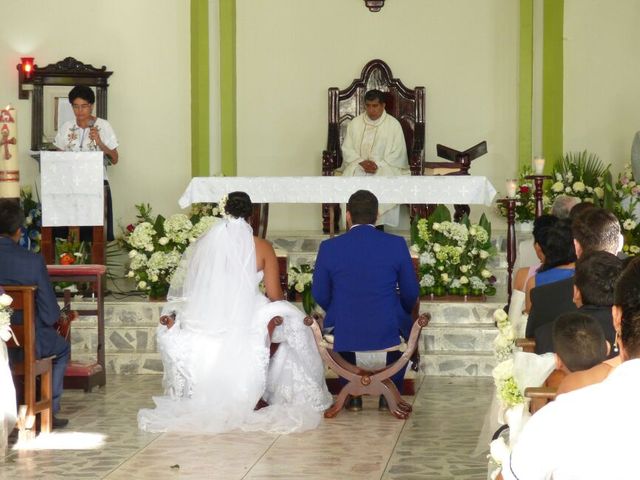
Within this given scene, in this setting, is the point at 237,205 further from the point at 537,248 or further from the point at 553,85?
the point at 553,85

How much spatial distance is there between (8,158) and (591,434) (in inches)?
274

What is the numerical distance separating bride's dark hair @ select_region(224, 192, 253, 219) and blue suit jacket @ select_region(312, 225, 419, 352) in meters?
0.55

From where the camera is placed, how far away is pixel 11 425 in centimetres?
673

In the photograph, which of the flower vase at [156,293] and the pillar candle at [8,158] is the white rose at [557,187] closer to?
the flower vase at [156,293]

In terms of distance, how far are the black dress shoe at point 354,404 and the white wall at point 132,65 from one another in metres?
5.70

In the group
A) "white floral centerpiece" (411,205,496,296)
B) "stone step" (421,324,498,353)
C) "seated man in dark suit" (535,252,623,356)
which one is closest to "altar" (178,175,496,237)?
"white floral centerpiece" (411,205,496,296)

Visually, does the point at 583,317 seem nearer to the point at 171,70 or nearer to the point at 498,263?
the point at 498,263

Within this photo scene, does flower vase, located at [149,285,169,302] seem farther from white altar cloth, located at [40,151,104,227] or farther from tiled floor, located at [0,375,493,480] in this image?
tiled floor, located at [0,375,493,480]

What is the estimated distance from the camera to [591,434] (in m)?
2.54

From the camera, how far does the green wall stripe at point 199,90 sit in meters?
13.1

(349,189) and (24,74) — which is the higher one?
(24,74)

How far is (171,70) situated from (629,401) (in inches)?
439

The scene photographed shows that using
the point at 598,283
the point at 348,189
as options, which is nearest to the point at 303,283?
the point at 348,189

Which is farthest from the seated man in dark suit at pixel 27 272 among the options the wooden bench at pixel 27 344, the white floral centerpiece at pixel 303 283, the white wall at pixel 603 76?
the white wall at pixel 603 76
